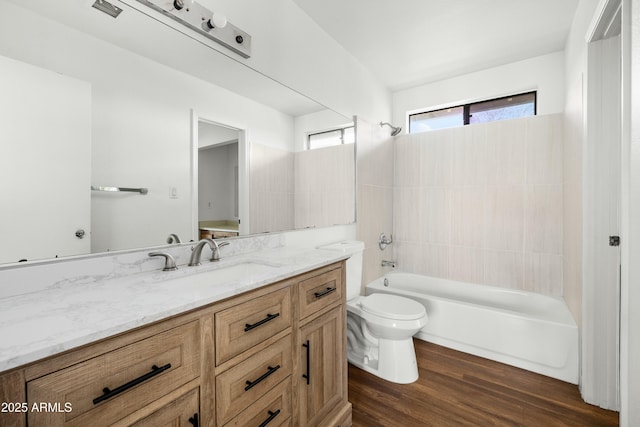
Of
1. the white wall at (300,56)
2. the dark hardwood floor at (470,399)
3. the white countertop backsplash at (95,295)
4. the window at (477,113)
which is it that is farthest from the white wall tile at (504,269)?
the white countertop backsplash at (95,295)

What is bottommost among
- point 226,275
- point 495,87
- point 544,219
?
point 226,275

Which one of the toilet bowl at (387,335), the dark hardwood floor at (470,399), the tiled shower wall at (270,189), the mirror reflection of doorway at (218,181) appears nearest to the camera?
the mirror reflection of doorway at (218,181)

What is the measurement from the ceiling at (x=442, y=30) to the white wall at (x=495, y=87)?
9 centimetres

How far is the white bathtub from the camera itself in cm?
195

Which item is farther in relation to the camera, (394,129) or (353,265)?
(394,129)

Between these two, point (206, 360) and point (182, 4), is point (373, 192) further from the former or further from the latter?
point (206, 360)

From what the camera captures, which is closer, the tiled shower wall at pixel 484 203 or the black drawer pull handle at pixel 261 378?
the black drawer pull handle at pixel 261 378

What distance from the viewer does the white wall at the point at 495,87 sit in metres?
2.58

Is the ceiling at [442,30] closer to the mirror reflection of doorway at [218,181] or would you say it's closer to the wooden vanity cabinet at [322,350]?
the mirror reflection of doorway at [218,181]

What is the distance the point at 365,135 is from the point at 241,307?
7.14 feet

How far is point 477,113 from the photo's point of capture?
302 centimetres

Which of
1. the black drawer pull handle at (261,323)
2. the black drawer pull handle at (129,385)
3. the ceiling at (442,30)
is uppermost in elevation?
the ceiling at (442,30)

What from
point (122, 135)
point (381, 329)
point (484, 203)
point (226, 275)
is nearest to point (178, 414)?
point (226, 275)

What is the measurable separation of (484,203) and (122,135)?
2960 mm
